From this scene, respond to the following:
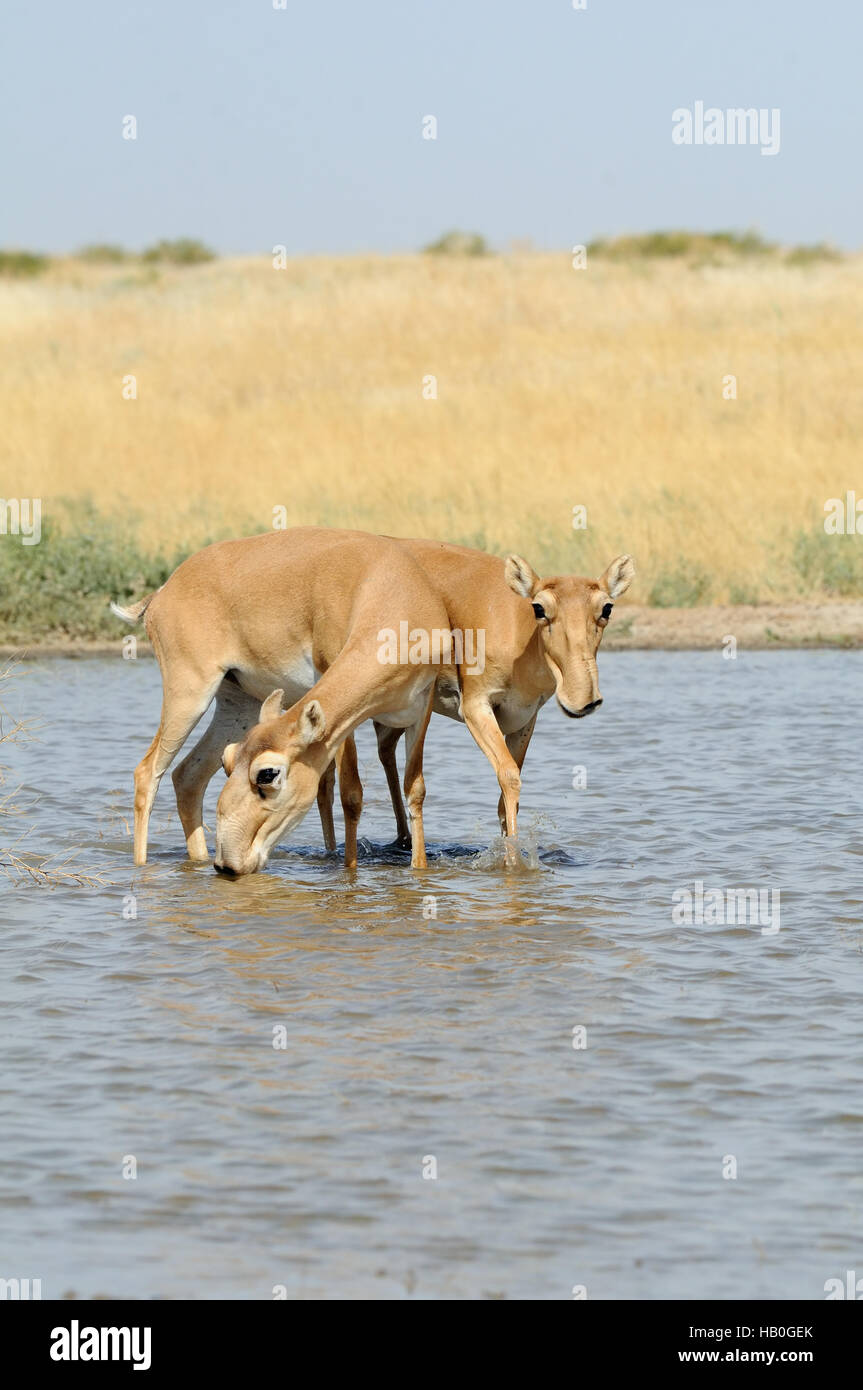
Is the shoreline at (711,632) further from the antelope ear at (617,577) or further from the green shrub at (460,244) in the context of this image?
the green shrub at (460,244)

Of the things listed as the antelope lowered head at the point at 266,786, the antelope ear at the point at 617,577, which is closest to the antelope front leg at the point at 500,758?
the antelope ear at the point at 617,577

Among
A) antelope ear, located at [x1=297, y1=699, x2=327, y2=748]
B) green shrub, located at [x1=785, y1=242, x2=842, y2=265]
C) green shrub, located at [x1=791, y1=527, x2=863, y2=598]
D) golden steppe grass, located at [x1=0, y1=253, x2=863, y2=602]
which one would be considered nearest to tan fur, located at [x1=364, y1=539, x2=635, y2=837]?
antelope ear, located at [x1=297, y1=699, x2=327, y2=748]

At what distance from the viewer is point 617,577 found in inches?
380

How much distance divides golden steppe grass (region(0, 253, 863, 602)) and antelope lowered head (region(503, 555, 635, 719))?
10.1 meters

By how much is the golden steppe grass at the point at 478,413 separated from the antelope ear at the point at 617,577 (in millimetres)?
10077

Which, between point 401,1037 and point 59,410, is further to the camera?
point 59,410

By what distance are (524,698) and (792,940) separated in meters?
2.37

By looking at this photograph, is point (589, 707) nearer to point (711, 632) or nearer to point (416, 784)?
point (416, 784)

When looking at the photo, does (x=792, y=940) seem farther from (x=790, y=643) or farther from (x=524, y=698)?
(x=790, y=643)

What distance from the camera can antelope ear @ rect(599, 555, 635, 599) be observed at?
960 centimetres

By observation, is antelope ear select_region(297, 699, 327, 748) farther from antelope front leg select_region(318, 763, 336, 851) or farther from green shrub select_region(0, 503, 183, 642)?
green shrub select_region(0, 503, 183, 642)

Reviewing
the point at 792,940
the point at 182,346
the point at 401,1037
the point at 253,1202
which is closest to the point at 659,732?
the point at 792,940

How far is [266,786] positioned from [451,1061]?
8.13 feet
